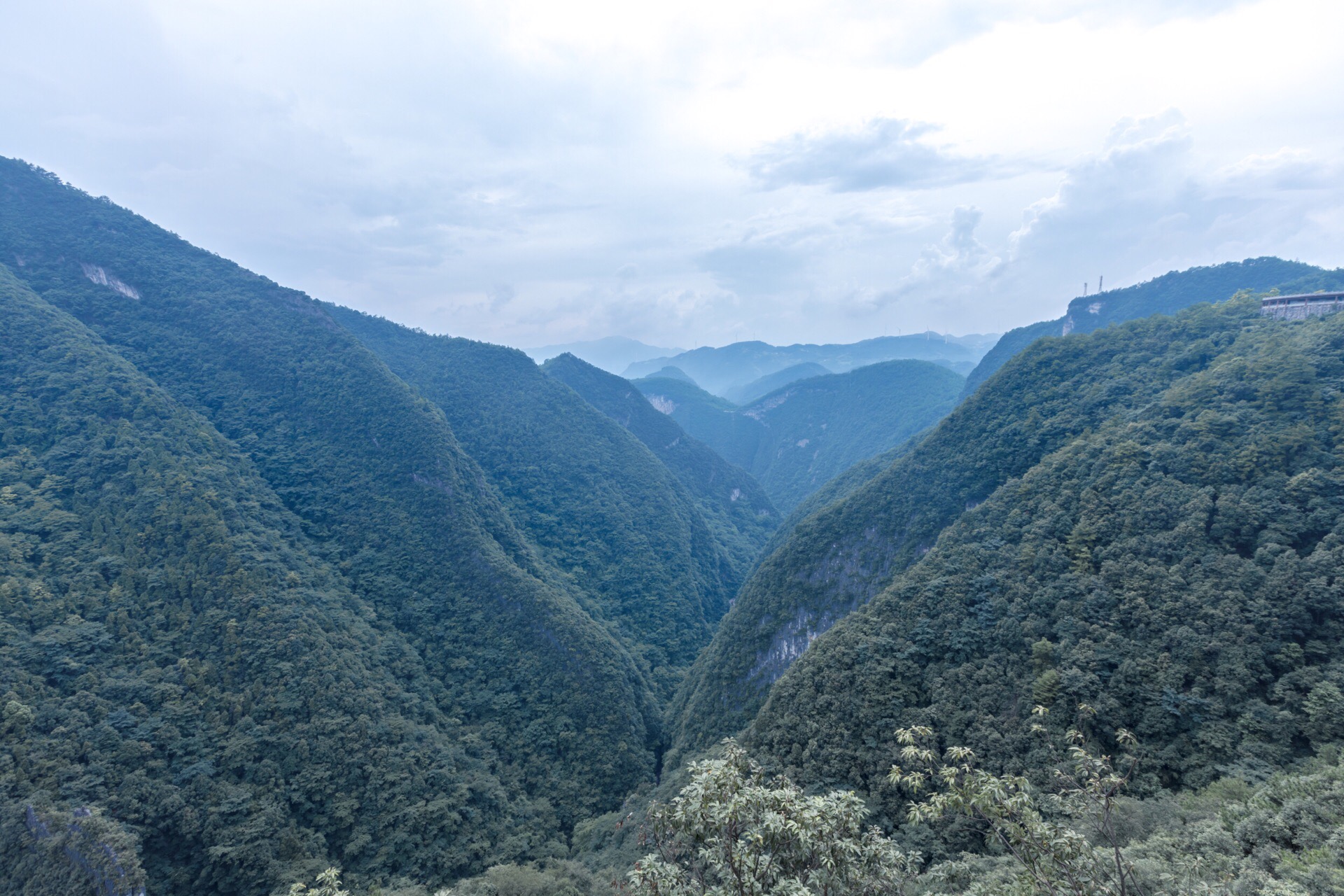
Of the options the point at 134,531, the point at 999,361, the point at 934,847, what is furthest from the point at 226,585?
the point at 999,361

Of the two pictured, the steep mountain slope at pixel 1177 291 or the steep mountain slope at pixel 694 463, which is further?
the steep mountain slope at pixel 694 463

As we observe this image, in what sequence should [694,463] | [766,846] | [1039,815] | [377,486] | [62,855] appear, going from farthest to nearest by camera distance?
[694,463], [377,486], [62,855], [766,846], [1039,815]

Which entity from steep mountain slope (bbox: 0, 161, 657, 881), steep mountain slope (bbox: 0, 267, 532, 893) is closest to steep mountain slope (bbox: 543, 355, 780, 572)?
steep mountain slope (bbox: 0, 161, 657, 881)

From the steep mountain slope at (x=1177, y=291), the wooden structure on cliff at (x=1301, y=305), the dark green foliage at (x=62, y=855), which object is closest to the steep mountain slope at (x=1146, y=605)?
the wooden structure on cliff at (x=1301, y=305)

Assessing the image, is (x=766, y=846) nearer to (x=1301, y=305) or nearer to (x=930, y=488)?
(x=930, y=488)

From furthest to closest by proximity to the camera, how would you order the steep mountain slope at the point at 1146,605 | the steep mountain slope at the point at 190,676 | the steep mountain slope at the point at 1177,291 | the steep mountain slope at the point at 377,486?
the steep mountain slope at the point at 1177,291
the steep mountain slope at the point at 377,486
the steep mountain slope at the point at 190,676
the steep mountain slope at the point at 1146,605

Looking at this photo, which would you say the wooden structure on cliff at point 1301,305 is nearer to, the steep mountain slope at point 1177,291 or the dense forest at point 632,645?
the dense forest at point 632,645

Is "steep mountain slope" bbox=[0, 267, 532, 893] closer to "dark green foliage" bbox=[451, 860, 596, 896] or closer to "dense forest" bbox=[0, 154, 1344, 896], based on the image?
"dense forest" bbox=[0, 154, 1344, 896]

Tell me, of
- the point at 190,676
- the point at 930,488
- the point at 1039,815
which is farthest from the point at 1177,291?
the point at 190,676
